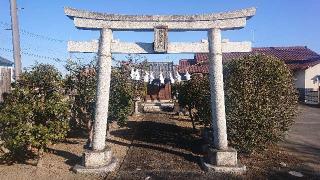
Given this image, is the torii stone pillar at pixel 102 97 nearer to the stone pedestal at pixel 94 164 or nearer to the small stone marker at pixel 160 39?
the stone pedestal at pixel 94 164

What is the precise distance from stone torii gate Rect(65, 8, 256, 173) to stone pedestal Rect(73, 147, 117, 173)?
65mm

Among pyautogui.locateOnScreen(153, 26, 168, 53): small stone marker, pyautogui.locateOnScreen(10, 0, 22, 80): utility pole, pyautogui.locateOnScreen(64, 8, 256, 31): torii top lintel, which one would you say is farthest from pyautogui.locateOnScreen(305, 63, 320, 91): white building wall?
pyautogui.locateOnScreen(10, 0, 22, 80): utility pole

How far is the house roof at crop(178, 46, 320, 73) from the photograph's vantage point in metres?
37.7

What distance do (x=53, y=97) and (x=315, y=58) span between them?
35.0 m

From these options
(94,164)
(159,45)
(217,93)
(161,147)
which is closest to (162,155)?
(161,147)

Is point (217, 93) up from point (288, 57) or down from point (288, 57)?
down

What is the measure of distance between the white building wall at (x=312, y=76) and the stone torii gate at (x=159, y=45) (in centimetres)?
2913

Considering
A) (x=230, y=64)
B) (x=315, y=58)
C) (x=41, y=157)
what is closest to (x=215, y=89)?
(x=230, y=64)

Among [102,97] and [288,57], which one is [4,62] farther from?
[288,57]

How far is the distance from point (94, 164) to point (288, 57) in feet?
117

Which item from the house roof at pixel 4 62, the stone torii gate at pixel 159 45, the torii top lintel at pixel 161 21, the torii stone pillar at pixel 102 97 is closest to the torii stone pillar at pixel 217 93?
the stone torii gate at pixel 159 45

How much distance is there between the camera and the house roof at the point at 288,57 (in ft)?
124

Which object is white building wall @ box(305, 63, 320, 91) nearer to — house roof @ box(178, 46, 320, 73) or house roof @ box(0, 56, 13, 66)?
house roof @ box(178, 46, 320, 73)

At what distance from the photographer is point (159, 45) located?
10586mm
